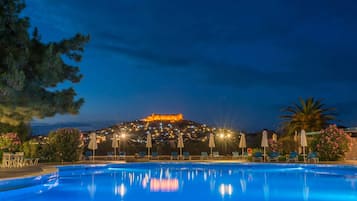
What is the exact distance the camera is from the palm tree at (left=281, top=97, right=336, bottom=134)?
28609 millimetres

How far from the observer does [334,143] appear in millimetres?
19609

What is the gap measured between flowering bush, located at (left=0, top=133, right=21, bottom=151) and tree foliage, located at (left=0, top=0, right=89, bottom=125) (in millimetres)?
7112

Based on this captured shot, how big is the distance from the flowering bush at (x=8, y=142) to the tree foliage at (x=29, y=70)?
711 cm

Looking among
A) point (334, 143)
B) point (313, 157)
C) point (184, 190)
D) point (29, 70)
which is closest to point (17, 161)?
point (29, 70)

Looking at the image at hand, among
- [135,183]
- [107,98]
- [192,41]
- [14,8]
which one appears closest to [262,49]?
[192,41]

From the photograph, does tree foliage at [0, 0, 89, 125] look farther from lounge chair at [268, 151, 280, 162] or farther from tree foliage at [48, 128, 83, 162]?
lounge chair at [268, 151, 280, 162]

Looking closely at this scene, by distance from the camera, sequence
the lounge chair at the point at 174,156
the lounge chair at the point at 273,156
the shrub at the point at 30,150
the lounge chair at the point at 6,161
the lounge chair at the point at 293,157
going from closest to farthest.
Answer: the lounge chair at the point at 6,161 < the lounge chair at the point at 293,157 < the lounge chair at the point at 273,156 < the shrub at the point at 30,150 < the lounge chair at the point at 174,156

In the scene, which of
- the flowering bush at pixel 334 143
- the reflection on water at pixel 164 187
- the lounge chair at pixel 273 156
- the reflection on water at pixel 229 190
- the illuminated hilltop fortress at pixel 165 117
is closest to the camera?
the reflection on water at pixel 229 190

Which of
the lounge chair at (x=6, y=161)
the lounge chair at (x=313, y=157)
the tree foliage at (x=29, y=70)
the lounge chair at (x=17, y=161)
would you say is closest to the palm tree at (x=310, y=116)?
the lounge chair at (x=313, y=157)

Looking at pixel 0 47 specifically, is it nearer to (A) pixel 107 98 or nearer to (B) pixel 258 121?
(A) pixel 107 98

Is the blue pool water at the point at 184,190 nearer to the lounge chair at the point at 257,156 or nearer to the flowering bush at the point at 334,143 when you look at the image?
the flowering bush at the point at 334,143

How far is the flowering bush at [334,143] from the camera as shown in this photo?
1969 cm

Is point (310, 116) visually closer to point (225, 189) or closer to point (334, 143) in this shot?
point (334, 143)

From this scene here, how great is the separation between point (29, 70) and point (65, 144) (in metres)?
10.7
